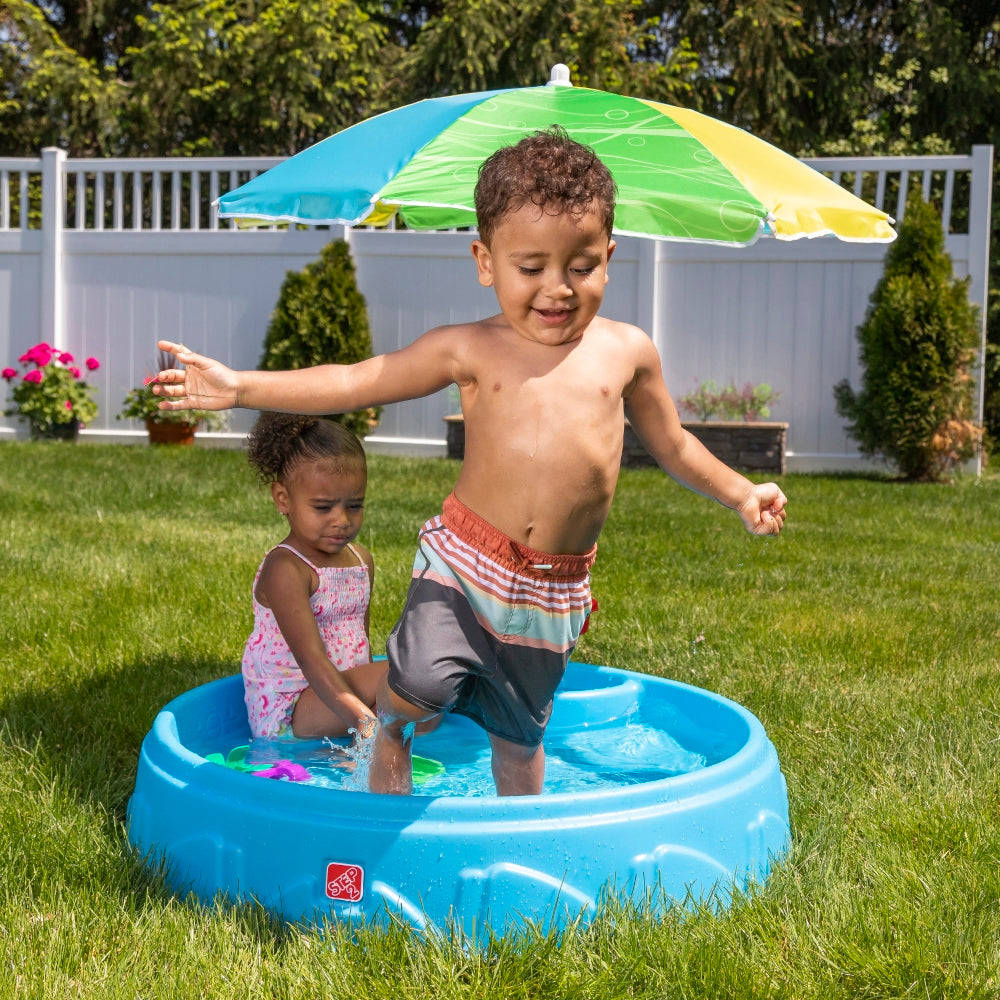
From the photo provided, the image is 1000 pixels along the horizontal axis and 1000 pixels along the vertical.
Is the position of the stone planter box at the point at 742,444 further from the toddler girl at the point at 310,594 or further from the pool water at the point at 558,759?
the toddler girl at the point at 310,594

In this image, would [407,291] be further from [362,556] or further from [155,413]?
[362,556]

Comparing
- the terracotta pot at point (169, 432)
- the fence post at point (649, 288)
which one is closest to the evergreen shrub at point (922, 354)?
the fence post at point (649, 288)

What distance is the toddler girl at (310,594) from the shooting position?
10.3 feet

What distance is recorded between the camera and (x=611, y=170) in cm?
301

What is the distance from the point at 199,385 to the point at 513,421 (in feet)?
1.98

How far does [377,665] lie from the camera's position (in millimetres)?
3336

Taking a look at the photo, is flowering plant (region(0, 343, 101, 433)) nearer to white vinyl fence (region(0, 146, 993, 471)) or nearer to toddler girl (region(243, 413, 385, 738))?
white vinyl fence (region(0, 146, 993, 471))

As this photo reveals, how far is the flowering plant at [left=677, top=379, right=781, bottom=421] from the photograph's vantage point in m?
10.1

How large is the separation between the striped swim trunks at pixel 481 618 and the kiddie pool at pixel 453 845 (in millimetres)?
253

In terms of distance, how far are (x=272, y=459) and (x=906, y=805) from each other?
5.99ft

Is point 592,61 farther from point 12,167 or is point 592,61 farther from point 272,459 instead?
point 272,459

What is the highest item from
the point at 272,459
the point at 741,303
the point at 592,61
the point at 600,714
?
the point at 592,61

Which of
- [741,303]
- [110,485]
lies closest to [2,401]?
[110,485]

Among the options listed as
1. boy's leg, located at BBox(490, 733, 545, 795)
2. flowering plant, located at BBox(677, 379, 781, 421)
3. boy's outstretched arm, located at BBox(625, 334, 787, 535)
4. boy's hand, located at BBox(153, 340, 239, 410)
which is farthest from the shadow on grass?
flowering plant, located at BBox(677, 379, 781, 421)
